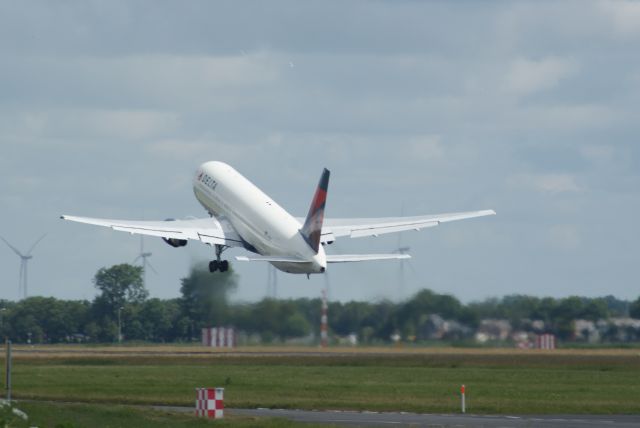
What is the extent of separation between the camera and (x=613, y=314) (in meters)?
114

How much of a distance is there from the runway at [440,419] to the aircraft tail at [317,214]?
84.0 ft

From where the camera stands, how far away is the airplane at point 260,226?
87.6m

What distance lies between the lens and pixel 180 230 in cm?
9856

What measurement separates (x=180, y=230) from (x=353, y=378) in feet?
72.5

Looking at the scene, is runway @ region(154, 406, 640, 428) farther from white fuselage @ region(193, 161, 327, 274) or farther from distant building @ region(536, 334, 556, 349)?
distant building @ region(536, 334, 556, 349)

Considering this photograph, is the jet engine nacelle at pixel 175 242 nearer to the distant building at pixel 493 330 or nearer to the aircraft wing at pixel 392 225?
the aircraft wing at pixel 392 225

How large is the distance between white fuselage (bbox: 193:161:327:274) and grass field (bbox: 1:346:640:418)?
7.06 m

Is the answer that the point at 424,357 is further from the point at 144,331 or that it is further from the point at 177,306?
the point at 144,331

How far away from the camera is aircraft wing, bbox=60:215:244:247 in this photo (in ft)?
317

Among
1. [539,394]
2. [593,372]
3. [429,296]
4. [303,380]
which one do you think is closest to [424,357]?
[429,296]

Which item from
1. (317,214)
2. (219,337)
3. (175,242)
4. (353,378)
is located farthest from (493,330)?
(353,378)

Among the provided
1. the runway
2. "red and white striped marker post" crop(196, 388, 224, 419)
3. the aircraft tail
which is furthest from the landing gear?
"red and white striped marker post" crop(196, 388, 224, 419)

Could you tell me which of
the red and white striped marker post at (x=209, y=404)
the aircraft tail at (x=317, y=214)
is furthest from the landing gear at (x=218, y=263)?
the red and white striped marker post at (x=209, y=404)

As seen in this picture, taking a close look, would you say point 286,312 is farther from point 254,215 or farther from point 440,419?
point 440,419
